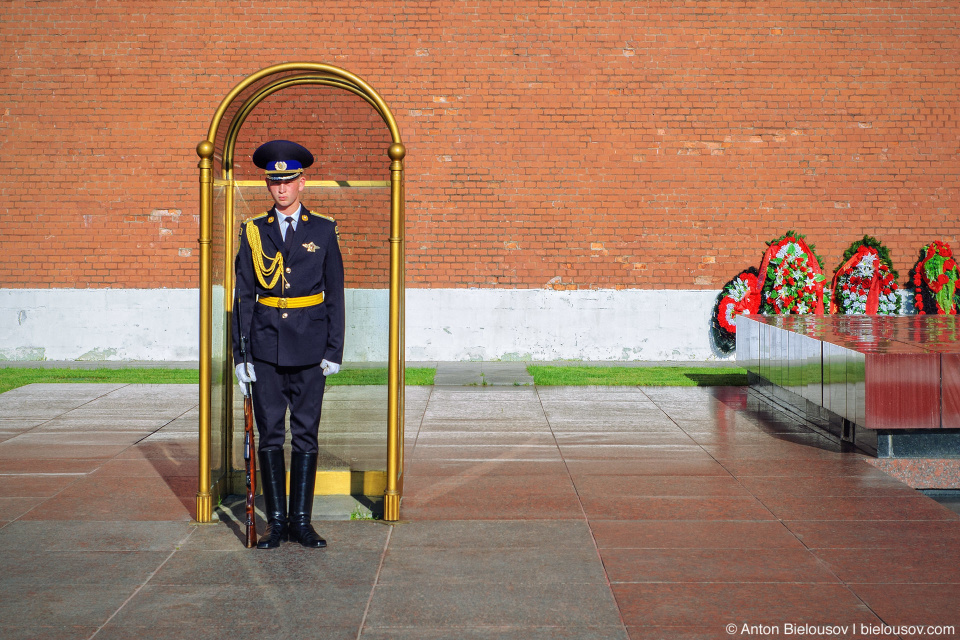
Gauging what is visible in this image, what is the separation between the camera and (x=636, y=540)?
15.5 feet

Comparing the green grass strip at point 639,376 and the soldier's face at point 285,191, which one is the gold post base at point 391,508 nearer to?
the soldier's face at point 285,191

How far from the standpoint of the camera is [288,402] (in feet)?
16.0

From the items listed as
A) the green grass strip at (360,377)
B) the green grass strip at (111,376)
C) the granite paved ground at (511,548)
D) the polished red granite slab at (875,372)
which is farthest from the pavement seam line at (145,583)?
the green grass strip at (111,376)

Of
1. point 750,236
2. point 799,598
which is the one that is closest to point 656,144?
point 750,236

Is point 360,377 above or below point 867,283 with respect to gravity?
below

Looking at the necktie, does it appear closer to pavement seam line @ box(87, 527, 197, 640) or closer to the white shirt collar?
the white shirt collar

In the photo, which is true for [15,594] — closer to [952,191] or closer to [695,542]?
[695,542]

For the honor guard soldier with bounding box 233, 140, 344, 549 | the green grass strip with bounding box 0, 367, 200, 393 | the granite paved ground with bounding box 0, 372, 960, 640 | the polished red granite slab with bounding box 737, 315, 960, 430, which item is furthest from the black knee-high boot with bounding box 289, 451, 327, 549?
the green grass strip with bounding box 0, 367, 200, 393

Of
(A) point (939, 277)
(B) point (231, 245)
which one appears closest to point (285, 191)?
(B) point (231, 245)

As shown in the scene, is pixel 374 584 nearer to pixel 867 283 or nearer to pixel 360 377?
pixel 360 377

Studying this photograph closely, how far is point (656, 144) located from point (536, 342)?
3.26m

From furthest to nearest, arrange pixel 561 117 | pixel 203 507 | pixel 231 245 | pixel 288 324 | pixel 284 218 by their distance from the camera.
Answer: pixel 561 117 < pixel 231 245 < pixel 203 507 < pixel 284 218 < pixel 288 324

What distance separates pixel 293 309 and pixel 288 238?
0.36 metres

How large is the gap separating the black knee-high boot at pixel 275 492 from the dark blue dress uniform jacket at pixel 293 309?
50cm
